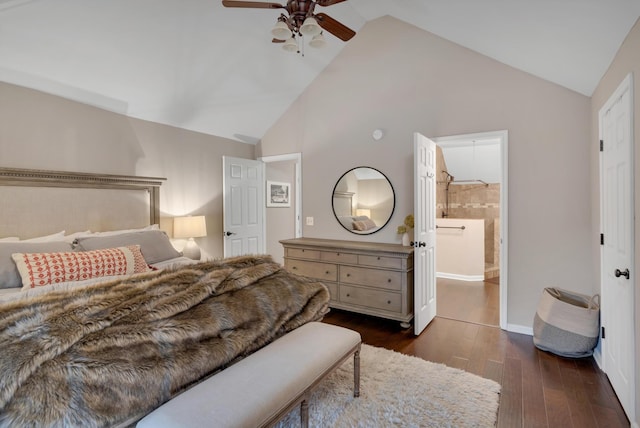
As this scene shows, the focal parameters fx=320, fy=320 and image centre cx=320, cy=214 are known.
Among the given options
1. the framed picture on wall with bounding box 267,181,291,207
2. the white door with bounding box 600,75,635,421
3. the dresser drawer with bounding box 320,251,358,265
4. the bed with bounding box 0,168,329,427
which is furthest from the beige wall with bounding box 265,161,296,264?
the white door with bounding box 600,75,635,421

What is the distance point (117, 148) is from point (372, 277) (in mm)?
3214

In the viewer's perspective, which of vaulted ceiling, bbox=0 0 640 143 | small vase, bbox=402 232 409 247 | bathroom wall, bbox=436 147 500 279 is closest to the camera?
vaulted ceiling, bbox=0 0 640 143

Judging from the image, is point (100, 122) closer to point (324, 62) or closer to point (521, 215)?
point (324, 62)

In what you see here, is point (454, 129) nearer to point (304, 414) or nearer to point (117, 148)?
point (304, 414)

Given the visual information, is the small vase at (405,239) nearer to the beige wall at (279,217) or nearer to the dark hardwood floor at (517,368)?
the dark hardwood floor at (517,368)

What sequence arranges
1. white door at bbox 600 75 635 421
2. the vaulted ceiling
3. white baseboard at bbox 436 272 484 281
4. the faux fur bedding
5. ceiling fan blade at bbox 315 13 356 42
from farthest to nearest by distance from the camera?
white baseboard at bbox 436 272 484 281, ceiling fan blade at bbox 315 13 356 42, the vaulted ceiling, white door at bbox 600 75 635 421, the faux fur bedding

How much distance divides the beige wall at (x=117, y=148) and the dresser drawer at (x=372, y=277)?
205cm

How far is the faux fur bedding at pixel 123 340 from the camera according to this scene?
3.77 feet

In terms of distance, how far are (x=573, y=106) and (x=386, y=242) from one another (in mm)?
2300

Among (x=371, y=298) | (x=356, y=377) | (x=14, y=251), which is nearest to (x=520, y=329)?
(x=371, y=298)

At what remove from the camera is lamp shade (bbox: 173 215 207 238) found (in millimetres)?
3943

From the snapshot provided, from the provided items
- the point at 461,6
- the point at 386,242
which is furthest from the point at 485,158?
the point at 461,6

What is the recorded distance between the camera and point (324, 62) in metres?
4.40

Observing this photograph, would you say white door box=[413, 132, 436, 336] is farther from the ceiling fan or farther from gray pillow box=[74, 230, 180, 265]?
gray pillow box=[74, 230, 180, 265]
